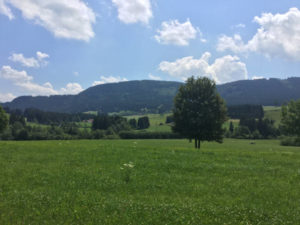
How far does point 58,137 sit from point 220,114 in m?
101

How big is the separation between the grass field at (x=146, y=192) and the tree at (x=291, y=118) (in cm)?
4088

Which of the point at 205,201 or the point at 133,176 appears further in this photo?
the point at 133,176

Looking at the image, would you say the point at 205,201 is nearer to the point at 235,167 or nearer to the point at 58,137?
the point at 235,167

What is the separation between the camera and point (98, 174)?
1168 centimetres

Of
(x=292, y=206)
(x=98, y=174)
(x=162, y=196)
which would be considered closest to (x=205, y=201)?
(x=162, y=196)

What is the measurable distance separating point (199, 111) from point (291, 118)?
2719 centimetres

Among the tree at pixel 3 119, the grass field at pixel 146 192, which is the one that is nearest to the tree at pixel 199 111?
the grass field at pixel 146 192

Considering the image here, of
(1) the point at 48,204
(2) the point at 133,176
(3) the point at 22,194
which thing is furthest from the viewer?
(2) the point at 133,176

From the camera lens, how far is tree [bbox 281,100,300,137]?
49625mm

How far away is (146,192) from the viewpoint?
31.5ft

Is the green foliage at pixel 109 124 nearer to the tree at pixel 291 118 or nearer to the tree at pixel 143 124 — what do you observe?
the tree at pixel 143 124

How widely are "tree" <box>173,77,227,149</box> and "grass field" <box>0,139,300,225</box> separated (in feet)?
70.0

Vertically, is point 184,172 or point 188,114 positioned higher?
point 188,114

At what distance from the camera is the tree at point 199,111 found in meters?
36.5
